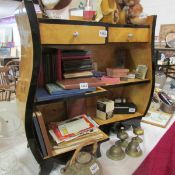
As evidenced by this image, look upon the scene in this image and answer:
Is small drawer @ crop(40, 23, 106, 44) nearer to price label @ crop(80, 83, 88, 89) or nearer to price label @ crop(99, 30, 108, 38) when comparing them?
price label @ crop(99, 30, 108, 38)

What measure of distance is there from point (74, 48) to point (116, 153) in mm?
697

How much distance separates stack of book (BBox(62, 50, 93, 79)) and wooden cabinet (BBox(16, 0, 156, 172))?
81mm

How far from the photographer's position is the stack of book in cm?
102

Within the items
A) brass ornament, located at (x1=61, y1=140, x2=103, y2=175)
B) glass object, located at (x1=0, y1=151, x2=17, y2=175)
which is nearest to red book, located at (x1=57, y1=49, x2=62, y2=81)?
brass ornament, located at (x1=61, y1=140, x2=103, y2=175)

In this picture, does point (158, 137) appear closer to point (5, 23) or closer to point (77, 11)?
point (77, 11)

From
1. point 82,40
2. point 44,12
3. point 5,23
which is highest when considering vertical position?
point 5,23

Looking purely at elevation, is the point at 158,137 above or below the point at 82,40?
below

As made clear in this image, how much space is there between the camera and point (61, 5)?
896mm

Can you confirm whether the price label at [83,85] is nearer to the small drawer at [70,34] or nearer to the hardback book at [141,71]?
the small drawer at [70,34]

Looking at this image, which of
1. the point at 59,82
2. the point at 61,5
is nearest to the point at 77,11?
the point at 61,5

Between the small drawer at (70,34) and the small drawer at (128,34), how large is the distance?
0.08 metres

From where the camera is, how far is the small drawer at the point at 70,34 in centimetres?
80

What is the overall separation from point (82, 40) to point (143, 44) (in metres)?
0.55

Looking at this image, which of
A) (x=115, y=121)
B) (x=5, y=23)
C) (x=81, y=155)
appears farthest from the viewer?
(x=5, y=23)
